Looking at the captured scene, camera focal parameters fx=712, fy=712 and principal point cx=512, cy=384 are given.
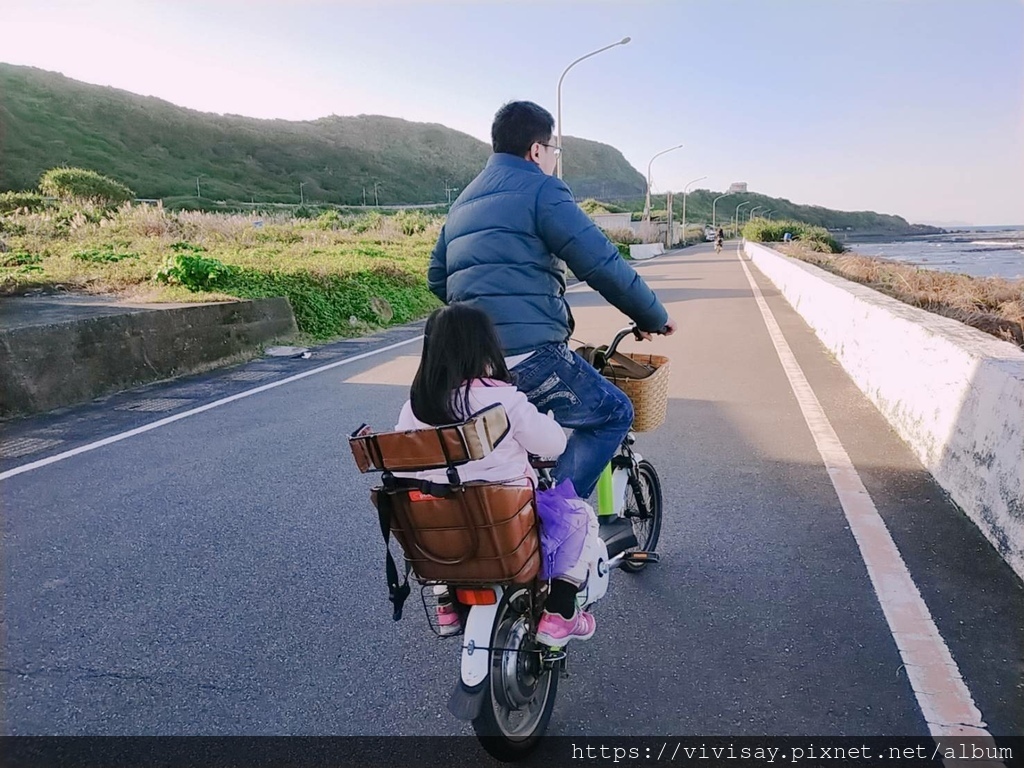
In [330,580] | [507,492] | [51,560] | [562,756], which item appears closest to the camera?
[507,492]

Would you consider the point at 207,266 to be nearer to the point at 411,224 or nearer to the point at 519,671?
the point at 519,671

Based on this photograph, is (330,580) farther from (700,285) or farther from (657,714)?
(700,285)

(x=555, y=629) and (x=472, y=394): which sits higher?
(x=472, y=394)

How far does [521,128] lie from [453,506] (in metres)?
1.41

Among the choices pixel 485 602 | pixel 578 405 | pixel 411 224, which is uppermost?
pixel 578 405

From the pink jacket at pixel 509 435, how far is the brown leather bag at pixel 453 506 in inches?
3.0

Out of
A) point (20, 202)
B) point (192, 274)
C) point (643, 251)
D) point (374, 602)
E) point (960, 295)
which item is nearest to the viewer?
point (374, 602)

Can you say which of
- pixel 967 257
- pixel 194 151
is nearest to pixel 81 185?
pixel 967 257

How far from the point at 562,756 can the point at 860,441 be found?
406cm

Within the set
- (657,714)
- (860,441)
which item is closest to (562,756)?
(657,714)

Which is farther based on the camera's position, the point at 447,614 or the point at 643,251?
the point at 643,251

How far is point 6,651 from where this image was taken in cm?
291

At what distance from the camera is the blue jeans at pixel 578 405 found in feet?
8.52

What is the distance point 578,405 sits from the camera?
266 centimetres
